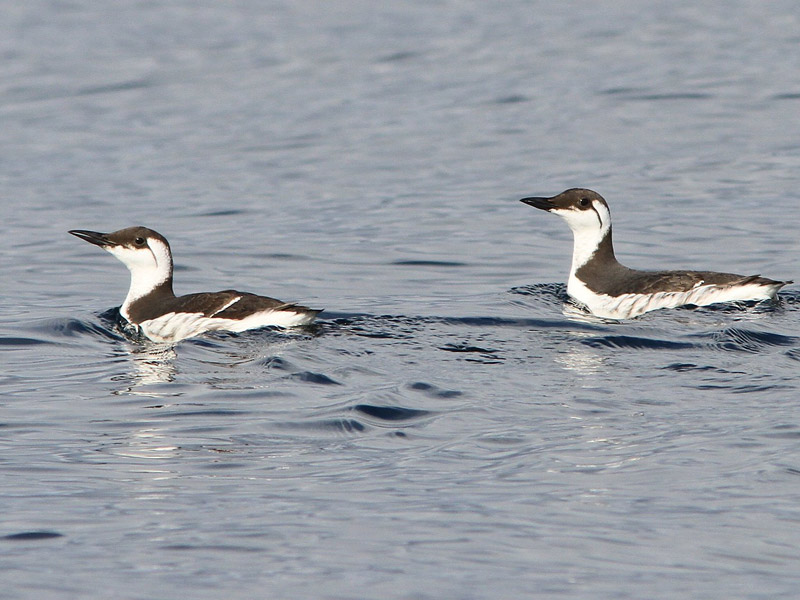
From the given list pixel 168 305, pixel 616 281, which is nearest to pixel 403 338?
pixel 168 305

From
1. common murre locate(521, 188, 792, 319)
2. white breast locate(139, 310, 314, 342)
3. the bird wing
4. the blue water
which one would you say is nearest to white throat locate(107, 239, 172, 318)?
the blue water

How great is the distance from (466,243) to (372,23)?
16.8 meters

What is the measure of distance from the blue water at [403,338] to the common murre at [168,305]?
0.22m

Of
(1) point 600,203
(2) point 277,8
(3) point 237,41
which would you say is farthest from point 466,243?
(2) point 277,8

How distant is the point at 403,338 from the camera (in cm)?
1140

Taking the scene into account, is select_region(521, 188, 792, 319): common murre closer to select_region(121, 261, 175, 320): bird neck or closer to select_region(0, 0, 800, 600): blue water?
select_region(0, 0, 800, 600): blue water

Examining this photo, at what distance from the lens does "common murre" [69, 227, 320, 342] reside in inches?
456

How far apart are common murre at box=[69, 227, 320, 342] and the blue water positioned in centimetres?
22

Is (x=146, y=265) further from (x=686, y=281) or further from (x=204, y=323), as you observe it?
(x=686, y=281)

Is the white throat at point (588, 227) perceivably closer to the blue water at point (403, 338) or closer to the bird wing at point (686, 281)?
the blue water at point (403, 338)

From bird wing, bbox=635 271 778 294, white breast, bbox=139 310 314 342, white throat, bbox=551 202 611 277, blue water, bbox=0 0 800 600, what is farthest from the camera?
white throat, bbox=551 202 611 277

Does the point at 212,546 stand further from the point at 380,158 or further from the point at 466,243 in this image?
the point at 380,158

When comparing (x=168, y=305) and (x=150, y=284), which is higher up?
(x=150, y=284)

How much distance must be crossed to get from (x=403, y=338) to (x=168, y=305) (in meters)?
2.21
